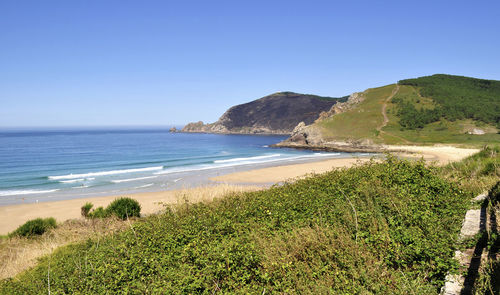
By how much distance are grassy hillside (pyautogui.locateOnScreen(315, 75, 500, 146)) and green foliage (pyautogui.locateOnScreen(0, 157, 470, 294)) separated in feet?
226

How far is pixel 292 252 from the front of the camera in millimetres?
5555

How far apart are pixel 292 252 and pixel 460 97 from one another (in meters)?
122

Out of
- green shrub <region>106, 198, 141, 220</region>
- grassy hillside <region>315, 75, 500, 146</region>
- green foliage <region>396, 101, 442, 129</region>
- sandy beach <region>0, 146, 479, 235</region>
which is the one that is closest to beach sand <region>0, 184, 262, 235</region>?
sandy beach <region>0, 146, 479, 235</region>

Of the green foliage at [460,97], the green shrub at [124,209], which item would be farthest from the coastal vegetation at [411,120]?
the green shrub at [124,209]

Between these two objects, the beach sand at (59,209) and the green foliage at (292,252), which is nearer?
the green foliage at (292,252)

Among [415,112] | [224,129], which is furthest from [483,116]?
[224,129]

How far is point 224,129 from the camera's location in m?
197

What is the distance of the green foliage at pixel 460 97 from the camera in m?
84.5

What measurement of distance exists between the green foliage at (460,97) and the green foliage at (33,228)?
88.0 meters

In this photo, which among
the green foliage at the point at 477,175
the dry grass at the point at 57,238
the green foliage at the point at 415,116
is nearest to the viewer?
the dry grass at the point at 57,238

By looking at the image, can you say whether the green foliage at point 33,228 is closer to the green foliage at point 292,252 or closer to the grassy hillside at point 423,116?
the green foliage at point 292,252

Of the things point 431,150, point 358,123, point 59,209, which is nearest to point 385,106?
point 358,123

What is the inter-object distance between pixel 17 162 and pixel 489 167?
59480 mm

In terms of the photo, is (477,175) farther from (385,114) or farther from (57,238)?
(385,114)
